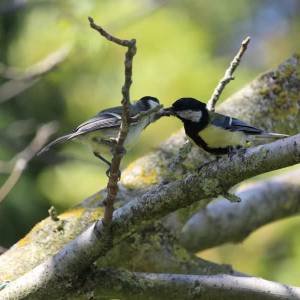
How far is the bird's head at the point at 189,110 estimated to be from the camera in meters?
2.59

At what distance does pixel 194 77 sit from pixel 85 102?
32.0 inches

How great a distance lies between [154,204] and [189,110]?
0.81m

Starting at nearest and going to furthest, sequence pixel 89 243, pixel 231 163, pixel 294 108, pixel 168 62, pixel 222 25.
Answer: pixel 231 163, pixel 89 243, pixel 294 108, pixel 168 62, pixel 222 25

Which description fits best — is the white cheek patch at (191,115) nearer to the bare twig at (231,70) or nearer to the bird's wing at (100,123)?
the bare twig at (231,70)

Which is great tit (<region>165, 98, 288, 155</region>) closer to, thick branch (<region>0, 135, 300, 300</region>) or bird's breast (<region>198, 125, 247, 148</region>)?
bird's breast (<region>198, 125, 247, 148</region>)

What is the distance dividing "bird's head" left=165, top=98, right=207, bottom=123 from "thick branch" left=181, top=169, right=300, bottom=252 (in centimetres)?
80

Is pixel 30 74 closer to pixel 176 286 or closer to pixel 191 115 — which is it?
pixel 191 115

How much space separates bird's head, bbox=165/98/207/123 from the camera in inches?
102

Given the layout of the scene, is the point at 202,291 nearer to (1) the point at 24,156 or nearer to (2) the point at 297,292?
(2) the point at 297,292

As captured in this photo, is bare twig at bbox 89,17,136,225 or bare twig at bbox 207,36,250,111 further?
bare twig at bbox 207,36,250,111

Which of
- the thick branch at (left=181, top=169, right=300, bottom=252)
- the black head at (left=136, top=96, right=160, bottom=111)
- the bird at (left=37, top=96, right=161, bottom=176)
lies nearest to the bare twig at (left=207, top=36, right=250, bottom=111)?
the bird at (left=37, top=96, right=161, bottom=176)

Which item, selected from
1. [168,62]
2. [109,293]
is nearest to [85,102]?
[168,62]

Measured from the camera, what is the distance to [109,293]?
6.67 ft

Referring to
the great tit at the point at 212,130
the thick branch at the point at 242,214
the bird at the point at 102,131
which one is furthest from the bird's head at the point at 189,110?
the thick branch at the point at 242,214
